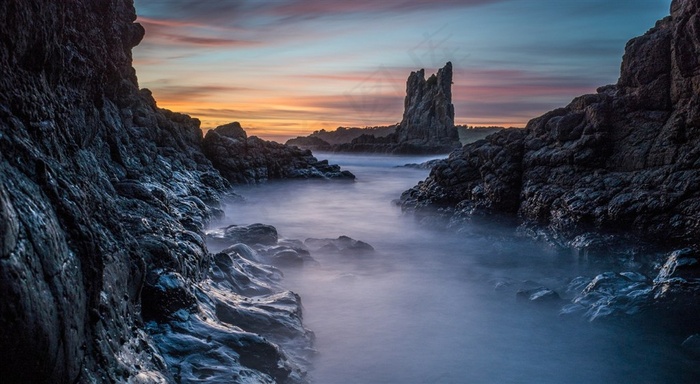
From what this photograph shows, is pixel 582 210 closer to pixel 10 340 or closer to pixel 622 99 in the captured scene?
pixel 622 99

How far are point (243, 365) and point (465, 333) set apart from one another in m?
5.86

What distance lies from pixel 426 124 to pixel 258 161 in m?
72.4

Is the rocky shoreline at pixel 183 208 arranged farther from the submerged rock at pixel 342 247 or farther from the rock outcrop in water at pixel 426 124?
the rock outcrop in water at pixel 426 124

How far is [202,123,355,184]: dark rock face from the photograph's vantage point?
41.8m

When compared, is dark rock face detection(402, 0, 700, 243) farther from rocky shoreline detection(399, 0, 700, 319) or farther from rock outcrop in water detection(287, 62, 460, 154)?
rock outcrop in water detection(287, 62, 460, 154)

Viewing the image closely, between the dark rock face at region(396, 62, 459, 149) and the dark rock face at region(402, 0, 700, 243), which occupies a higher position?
the dark rock face at region(396, 62, 459, 149)

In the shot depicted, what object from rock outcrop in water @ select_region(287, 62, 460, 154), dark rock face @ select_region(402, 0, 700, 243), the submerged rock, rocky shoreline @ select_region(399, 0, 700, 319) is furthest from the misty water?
rock outcrop in water @ select_region(287, 62, 460, 154)

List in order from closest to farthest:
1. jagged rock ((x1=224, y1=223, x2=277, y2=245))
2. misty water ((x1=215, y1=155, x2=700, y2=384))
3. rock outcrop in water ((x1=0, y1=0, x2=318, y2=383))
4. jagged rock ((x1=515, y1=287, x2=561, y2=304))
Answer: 1. rock outcrop in water ((x1=0, y1=0, x2=318, y2=383))
2. misty water ((x1=215, y1=155, x2=700, y2=384))
3. jagged rock ((x1=515, y1=287, x2=561, y2=304))
4. jagged rock ((x1=224, y1=223, x2=277, y2=245))

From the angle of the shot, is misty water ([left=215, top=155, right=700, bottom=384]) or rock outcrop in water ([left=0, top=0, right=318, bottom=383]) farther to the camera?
misty water ([left=215, top=155, right=700, bottom=384])

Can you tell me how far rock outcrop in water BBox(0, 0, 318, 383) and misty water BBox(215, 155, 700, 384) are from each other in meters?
1.69

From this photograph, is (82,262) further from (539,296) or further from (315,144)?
(315,144)

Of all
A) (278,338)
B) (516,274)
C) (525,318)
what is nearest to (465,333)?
(525,318)

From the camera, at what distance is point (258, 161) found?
45.7 meters

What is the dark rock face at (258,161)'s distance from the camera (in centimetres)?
4178
